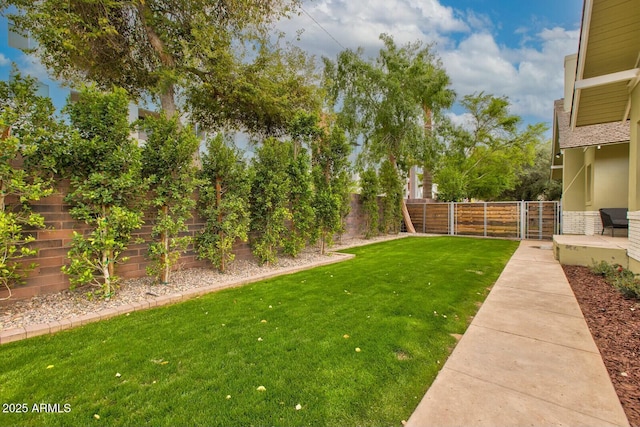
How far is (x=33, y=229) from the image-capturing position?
396 centimetres

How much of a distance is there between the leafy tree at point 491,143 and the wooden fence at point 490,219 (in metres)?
5.18

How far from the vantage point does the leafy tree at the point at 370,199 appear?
11875mm

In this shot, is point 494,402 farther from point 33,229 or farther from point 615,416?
point 33,229

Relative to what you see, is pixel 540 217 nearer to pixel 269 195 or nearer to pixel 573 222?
pixel 573 222

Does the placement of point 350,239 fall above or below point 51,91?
below

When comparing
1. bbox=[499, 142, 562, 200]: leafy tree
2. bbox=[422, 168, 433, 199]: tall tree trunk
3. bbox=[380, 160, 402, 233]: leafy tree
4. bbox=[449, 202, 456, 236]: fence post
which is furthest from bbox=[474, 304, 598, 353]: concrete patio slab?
bbox=[499, 142, 562, 200]: leafy tree

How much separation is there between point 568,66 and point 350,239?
9.80m

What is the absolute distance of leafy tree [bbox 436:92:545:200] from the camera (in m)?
20.9

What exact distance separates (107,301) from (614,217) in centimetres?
1243

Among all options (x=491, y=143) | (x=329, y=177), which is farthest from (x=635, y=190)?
(x=491, y=143)

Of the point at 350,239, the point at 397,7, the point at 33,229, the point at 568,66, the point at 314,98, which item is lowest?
the point at 350,239

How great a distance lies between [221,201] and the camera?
18.7ft

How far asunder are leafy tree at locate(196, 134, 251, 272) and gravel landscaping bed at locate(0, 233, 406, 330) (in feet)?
1.49

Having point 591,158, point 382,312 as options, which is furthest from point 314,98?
point 591,158
